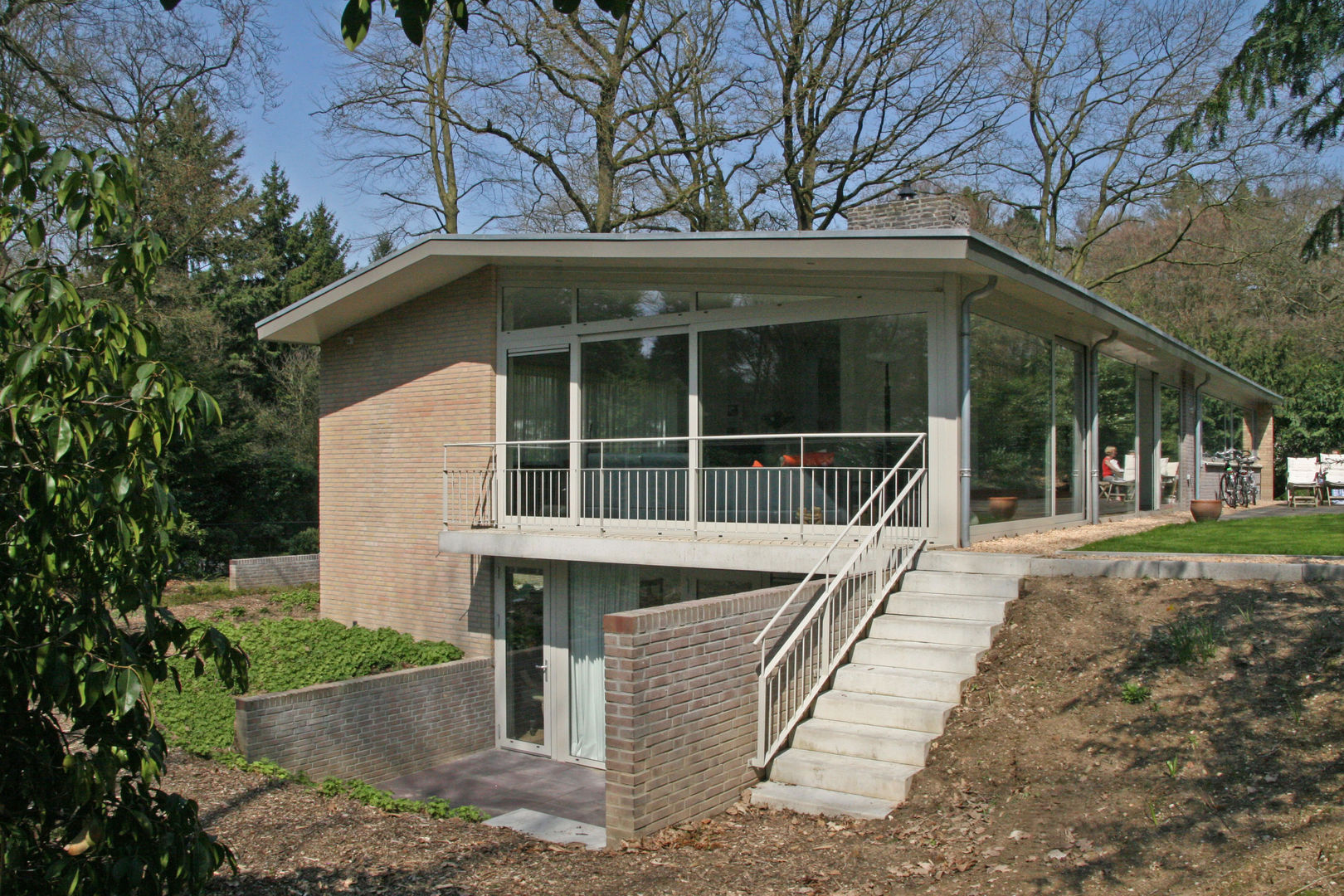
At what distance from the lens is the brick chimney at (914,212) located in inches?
460

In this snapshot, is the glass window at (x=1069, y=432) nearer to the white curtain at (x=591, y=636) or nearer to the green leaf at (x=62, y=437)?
the white curtain at (x=591, y=636)

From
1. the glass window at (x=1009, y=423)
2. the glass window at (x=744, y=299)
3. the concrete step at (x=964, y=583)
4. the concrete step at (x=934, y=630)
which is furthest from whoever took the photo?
the glass window at (x=744, y=299)

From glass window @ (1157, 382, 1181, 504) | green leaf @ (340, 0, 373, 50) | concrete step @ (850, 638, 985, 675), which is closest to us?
green leaf @ (340, 0, 373, 50)

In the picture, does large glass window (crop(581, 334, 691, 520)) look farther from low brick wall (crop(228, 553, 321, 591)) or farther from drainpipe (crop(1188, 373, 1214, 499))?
drainpipe (crop(1188, 373, 1214, 499))

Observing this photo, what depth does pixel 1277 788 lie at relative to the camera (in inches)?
218

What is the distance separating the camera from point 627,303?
39.8ft

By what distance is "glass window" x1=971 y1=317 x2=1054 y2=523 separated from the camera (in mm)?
10641

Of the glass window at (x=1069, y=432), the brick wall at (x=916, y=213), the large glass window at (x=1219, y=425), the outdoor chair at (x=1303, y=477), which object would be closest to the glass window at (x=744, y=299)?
the brick wall at (x=916, y=213)

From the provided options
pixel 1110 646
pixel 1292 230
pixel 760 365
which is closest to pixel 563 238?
pixel 760 365

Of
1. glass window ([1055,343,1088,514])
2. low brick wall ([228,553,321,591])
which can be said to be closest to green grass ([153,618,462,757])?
low brick wall ([228,553,321,591])

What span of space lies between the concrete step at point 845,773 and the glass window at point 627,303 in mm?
5746

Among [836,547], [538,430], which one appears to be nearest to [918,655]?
[836,547]

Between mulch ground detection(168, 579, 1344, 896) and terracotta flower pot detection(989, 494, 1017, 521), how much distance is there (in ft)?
9.59

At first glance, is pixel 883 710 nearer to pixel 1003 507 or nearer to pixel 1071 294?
pixel 1003 507
